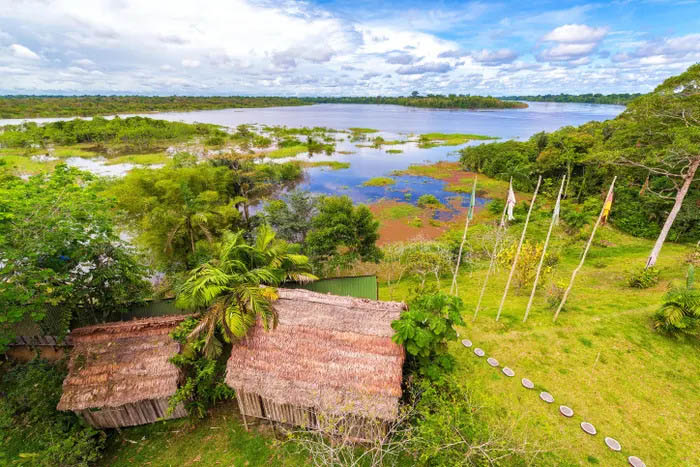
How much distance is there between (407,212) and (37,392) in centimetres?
2503

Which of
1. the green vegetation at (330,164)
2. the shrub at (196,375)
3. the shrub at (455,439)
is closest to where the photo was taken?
the shrub at (455,439)

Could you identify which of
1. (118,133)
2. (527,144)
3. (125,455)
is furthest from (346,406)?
(118,133)

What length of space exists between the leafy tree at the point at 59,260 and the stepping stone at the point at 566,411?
12684 millimetres

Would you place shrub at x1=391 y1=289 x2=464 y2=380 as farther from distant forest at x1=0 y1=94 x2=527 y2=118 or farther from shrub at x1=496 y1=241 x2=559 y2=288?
distant forest at x1=0 y1=94 x2=527 y2=118

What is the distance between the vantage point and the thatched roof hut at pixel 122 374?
24.3ft

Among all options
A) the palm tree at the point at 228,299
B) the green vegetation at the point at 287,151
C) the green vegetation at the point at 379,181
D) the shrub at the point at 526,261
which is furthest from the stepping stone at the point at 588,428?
the green vegetation at the point at 287,151

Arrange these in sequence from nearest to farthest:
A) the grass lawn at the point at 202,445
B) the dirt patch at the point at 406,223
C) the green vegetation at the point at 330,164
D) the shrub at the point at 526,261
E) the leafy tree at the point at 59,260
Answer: the leafy tree at the point at 59,260 → the grass lawn at the point at 202,445 → the shrub at the point at 526,261 → the dirt patch at the point at 406,223 → the green vegetation at the point at 330,164

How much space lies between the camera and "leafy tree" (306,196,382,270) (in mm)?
14414

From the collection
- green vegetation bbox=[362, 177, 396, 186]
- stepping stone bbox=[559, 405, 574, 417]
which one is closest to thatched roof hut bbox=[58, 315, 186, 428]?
stepping stone bbox=[559, 405, 574, 417]

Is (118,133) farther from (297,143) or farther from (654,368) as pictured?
(654,368)

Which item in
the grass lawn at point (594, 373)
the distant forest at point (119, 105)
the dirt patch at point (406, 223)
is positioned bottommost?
the dirt patch at point (406, 223)

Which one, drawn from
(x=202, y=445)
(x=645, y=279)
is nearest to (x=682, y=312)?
(x=645, y=279)

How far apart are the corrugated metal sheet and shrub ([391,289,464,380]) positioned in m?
2.93

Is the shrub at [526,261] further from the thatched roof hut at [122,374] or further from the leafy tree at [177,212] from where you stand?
the leafy tree at [177,212]
